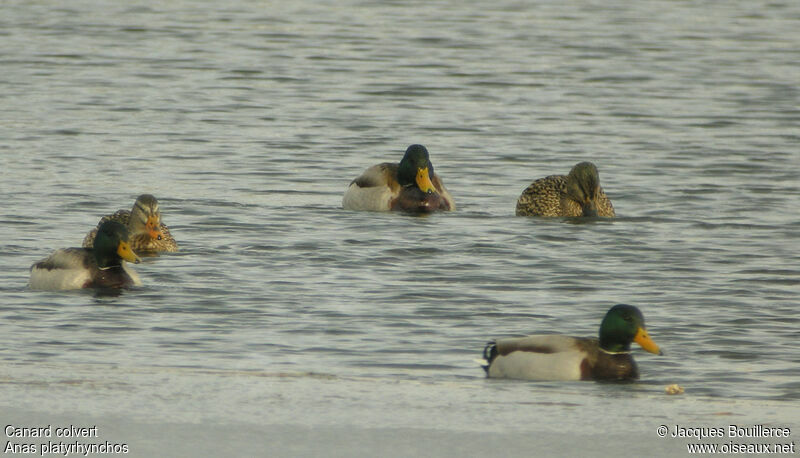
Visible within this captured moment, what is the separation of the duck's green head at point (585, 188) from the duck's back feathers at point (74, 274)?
498cm

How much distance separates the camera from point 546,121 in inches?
875

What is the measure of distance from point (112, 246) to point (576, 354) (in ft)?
14.0

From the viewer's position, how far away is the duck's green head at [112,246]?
12.4 metres

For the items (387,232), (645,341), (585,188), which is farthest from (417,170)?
(645,341)

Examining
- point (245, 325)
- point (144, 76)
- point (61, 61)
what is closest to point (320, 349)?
point (245, 325)

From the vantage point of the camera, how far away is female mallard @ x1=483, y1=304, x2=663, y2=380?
946cm

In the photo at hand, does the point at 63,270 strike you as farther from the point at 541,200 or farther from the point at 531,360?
the point at 541,200

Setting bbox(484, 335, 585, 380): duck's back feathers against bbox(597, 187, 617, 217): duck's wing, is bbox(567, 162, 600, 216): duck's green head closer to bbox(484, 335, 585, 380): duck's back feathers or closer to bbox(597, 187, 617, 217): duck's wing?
bbox(597, 187, 617, 217): duck's wing

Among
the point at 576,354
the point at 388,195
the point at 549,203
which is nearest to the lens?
the point at 576,354

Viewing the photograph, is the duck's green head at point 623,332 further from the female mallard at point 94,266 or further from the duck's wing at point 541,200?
the duck's wing at point 541,200

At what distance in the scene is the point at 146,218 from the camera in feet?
45.0

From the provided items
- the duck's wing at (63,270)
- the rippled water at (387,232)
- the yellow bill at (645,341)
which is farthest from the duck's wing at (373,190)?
the yellow bill at (645,341)

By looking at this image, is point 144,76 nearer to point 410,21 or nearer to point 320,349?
point 410,21

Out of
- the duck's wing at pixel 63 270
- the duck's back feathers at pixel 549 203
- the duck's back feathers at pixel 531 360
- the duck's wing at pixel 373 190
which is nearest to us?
the duck's back feathers at pixel 531 360
